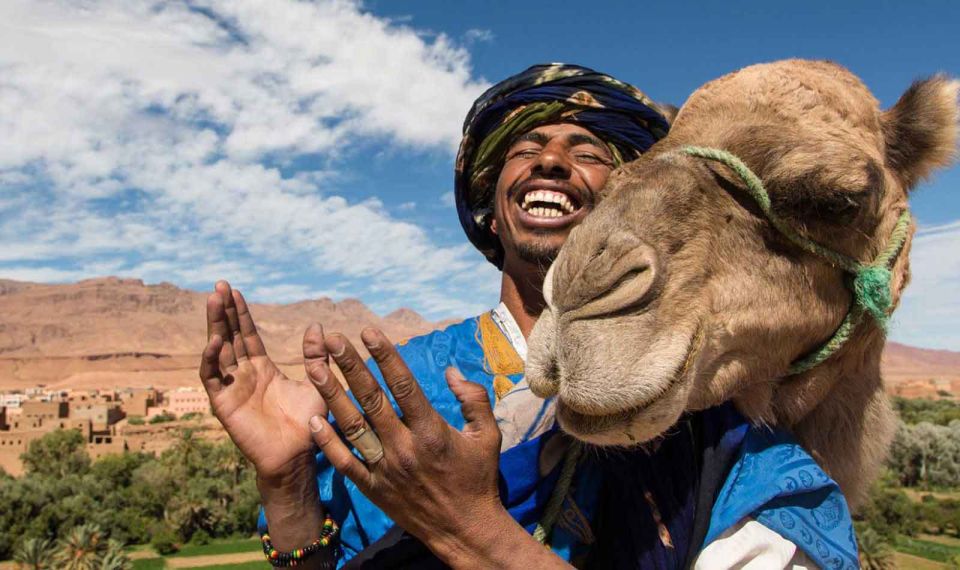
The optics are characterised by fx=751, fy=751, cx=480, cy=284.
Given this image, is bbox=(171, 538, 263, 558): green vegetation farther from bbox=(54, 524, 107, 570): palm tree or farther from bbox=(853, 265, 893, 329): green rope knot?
bbox=(853, 265, 893, 329): green rope knot

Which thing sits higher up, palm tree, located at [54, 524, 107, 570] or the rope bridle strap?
the rope bridle strap

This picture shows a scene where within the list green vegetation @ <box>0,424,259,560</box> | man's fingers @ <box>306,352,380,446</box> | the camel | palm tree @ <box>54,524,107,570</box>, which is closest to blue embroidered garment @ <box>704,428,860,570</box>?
the camel

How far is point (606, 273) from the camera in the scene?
5.67ft

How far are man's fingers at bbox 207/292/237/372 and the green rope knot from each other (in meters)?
1.81

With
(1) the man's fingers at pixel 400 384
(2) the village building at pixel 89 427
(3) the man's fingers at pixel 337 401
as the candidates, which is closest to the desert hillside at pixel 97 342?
(2) the village building at pixel 89 427

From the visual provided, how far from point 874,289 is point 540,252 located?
→ 4.11 ft

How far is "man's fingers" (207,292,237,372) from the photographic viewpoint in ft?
7.41

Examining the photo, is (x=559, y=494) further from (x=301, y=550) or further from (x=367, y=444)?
(x=301, y=550)

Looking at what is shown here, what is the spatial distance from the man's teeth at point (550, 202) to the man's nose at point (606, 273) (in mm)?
1145

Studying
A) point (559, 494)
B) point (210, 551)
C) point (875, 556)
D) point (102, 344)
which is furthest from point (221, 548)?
point (102, 344)

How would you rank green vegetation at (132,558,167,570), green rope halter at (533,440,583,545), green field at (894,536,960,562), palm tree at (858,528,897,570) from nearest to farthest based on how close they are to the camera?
green rope halter at (533,440,583,545) → palm tree at (858,528,897,570) → green field at (894,536,960,562) → green vegetation at (132,558,167,570)

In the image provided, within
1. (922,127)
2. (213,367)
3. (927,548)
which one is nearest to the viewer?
(213,367)

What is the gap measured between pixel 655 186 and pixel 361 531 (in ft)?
4.54

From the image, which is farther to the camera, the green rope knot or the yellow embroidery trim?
the yellow embroidery trim
